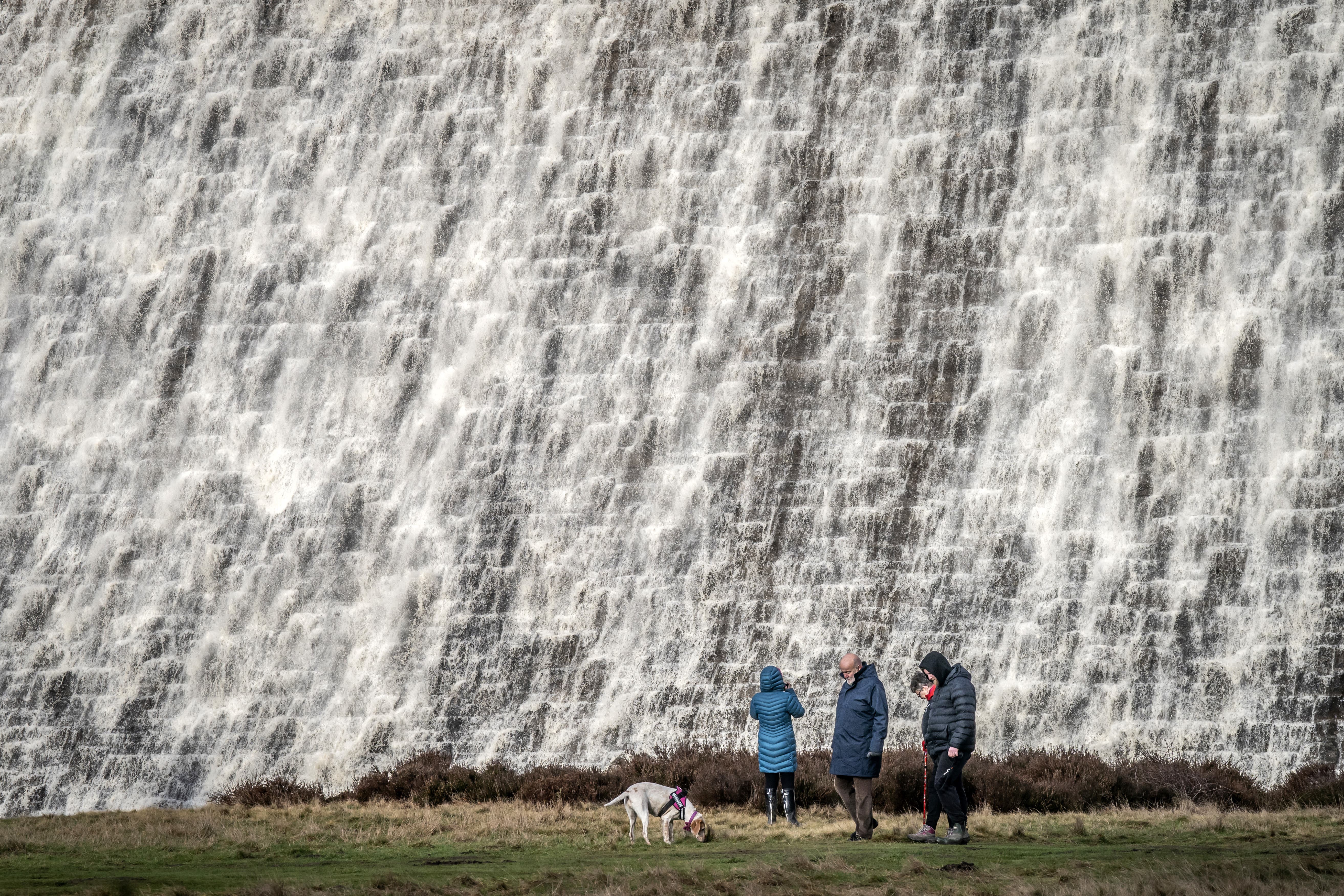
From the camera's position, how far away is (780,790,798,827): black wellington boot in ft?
44.9

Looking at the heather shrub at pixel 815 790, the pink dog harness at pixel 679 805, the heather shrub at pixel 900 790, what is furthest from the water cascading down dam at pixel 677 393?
the pink dog harness at pixel 679 805

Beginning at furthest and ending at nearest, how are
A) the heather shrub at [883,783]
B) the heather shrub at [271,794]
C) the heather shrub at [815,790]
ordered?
the heather shrub at [271,794], the heather shrub at [815,790], the heather shrub at [883,783]

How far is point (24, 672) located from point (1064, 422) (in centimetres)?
1508

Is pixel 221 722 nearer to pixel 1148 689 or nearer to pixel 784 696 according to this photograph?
pixel 784 696

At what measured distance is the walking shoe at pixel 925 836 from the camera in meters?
12.2

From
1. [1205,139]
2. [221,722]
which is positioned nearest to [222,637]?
[221,722]

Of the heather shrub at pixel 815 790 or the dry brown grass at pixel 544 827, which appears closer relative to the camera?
the dry brown grass at pixel 544 827

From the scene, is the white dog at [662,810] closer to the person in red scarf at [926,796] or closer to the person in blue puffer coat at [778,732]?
the person in blue puffer coat at [778,732]

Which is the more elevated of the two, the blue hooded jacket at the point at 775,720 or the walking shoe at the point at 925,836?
the blue hooded jacket at the point at 775,720

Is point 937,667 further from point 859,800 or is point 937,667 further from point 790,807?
point 790,807

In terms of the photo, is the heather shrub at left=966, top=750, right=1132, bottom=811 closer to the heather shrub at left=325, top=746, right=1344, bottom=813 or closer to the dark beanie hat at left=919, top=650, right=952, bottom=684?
the heather shrub at left=325, top=746, right=1344, bottom=813

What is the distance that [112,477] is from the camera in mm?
22875

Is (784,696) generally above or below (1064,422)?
below

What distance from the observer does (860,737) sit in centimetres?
1280
